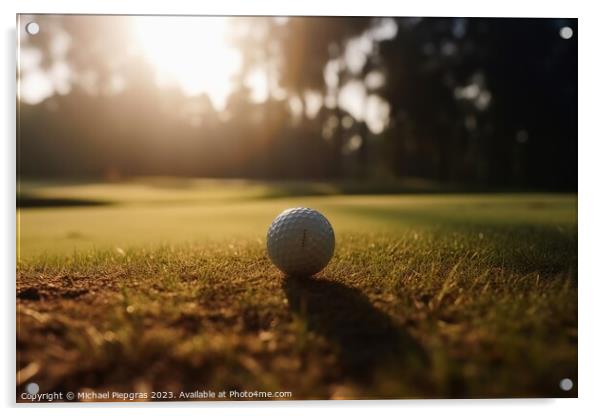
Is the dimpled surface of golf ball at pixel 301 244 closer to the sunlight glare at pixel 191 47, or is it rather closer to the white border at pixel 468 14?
the white border at pixel 468 14

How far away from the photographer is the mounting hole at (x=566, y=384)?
2670mm

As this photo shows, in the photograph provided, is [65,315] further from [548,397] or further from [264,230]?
[264,230]

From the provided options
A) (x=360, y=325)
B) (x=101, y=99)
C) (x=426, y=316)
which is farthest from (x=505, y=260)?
(x=101, y=99)

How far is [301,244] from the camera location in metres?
3.31

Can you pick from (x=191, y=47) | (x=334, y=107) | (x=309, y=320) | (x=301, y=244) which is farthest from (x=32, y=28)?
(x=334, y=107)

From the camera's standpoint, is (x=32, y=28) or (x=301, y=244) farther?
(x=32, y=28)

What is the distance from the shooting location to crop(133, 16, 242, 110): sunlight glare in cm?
395

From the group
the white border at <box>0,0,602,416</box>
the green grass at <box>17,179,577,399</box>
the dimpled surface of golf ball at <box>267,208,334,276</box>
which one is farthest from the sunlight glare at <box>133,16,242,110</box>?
the dimpled surface of golf ball at <box>267,208,334,276</box>

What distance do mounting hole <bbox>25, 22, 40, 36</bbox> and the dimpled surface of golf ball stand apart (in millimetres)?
2623

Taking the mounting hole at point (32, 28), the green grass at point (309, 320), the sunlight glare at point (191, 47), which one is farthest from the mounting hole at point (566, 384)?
the mounting hole at point (32, 28)

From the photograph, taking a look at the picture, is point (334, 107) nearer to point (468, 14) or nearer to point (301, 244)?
point (468, 14)

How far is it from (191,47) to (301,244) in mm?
2232

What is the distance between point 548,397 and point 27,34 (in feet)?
15.3

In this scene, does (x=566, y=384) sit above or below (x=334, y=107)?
below
